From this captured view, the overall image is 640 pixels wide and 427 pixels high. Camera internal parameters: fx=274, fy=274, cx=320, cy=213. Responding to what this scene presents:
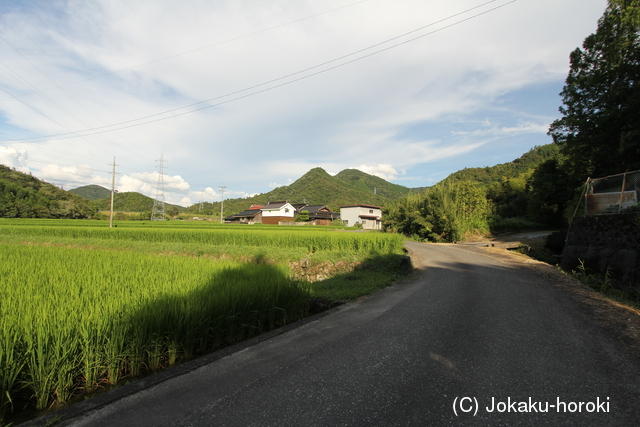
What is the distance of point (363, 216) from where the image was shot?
50.5m

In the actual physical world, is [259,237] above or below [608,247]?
below

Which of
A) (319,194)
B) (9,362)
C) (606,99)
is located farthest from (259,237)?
(319,194)

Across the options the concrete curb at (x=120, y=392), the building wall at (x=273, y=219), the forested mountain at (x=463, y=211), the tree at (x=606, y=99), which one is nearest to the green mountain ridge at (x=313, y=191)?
the forested mountain at (x=463, y=211)

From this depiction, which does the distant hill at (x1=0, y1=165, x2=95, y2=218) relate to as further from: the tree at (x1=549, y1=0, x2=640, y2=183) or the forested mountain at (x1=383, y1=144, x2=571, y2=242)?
the tree at (x1=549, y1=0, x2=640, y2=183)

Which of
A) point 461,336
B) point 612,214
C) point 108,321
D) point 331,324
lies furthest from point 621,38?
point 108,321

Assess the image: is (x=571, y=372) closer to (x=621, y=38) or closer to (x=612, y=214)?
(x=612, y=214)

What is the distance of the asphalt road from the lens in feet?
6.64

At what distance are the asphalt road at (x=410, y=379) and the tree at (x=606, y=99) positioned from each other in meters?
15.7

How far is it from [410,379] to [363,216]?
48.5 meters

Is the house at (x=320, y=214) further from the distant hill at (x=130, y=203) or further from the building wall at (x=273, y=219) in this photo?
the distant hill at (x=130, y=203)

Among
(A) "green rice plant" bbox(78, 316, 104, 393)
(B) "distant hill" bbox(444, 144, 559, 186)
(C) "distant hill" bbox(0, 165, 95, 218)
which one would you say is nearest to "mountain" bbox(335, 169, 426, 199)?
(B) "distant hill" bbox(444, 144, 559, 186)

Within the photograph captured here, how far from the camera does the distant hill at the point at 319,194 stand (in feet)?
325

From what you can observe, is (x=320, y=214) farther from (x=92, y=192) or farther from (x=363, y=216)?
(x=92, y=192)

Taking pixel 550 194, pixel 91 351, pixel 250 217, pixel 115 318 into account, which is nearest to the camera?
pixel 91 351
